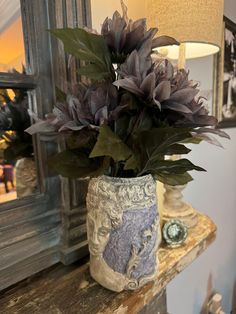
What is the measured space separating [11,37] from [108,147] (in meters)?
0.35

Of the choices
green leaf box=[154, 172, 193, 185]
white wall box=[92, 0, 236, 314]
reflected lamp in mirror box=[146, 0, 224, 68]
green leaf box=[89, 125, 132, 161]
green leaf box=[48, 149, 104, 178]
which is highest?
reflected lamp in mirror box=[146, 0, 224, 68]

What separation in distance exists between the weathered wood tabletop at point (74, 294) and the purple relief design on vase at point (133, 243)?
0.05 meters

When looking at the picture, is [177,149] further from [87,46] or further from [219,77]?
[219,77]

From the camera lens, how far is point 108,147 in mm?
419

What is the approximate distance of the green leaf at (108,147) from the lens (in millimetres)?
406

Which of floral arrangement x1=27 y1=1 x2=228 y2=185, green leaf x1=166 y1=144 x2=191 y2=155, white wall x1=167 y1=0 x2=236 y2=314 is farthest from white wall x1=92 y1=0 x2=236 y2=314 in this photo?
green leaf x1=166 y1=144 x2=191 y2=155

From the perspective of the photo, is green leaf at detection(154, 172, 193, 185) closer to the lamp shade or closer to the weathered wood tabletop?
the weathered wood tabletop

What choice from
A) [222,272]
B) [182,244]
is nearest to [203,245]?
[182,244]

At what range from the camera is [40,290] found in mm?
557

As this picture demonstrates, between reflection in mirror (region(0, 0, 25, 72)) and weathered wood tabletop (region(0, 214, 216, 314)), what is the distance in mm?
485

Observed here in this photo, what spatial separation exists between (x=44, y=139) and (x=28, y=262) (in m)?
0.30

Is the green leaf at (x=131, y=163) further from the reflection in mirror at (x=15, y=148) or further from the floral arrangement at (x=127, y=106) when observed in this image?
the reflection in mirror at (x=15, y=148)

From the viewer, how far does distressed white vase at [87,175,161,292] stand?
49 cm

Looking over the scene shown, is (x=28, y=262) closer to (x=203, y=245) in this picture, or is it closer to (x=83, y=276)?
(x=83, y=276)
